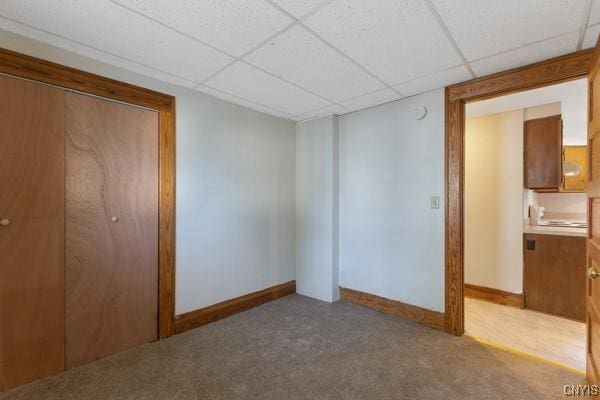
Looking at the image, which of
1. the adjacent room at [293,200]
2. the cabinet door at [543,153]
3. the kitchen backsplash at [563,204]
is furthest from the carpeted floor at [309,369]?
the kitchen backsplash at [563,204]

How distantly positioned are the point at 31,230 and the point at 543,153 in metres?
4.81

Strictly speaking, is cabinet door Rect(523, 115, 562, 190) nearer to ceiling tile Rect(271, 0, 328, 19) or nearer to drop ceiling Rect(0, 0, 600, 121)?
drop ceiling Rect(0, 0, 600, 121)

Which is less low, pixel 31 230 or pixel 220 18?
pixel 220 18

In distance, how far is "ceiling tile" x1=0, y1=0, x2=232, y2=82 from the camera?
1.54 meters

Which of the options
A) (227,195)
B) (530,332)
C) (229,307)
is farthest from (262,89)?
(530,332)

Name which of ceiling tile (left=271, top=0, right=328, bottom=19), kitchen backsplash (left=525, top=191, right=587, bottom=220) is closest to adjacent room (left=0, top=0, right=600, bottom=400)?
ceiling tile (left=271, top=0, right=328, bottom=19)

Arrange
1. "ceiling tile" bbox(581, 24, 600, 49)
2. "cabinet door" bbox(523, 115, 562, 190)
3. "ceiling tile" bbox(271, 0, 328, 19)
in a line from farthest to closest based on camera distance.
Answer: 1. "cabinet door" bbox(523, 115, 562, 190)
2. "ceiling tile" bbox(581, 24, 600, 49)
3. "ceiling tile" bbox(271, 0, 328, 19)

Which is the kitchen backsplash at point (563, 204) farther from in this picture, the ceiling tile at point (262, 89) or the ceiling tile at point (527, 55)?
the ceiling tile at point (262, 89)

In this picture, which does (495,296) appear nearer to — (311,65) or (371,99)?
(371,99)

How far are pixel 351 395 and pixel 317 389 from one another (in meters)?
0.22

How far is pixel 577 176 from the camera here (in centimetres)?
416

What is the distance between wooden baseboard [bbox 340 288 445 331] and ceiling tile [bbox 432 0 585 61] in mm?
2258

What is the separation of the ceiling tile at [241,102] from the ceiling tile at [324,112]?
0.70 ft

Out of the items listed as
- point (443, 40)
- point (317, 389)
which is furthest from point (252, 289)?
point (443, 40)
